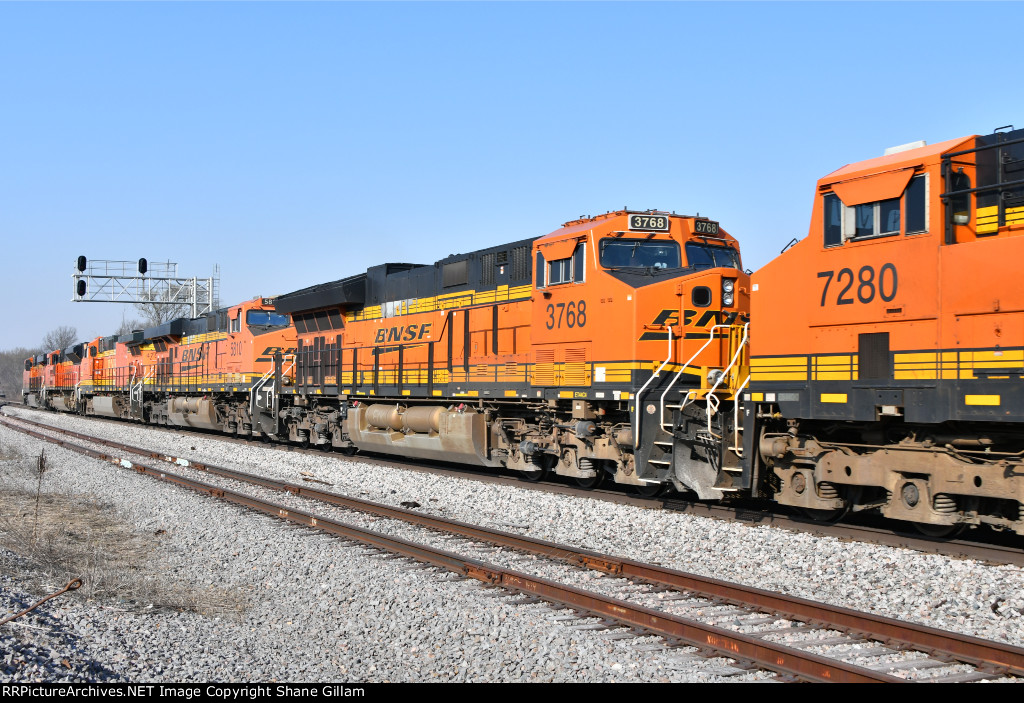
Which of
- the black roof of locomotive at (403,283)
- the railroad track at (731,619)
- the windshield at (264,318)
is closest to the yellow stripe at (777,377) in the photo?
the railroad track at (731,619)

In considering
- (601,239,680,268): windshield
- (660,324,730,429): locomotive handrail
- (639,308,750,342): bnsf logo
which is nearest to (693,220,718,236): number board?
(601,239,680,268): windshield

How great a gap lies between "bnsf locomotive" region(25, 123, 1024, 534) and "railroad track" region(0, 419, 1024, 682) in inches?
99.4

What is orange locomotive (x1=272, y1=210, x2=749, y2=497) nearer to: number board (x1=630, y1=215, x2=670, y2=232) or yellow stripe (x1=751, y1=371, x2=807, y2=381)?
number board (x1=630, y1=215, x2=670, y2=232)

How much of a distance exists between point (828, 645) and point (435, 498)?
7.91 m

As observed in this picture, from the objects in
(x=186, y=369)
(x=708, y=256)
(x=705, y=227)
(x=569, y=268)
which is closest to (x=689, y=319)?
(x=708, y=256)

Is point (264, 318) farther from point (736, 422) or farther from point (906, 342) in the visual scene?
point (906, 342)

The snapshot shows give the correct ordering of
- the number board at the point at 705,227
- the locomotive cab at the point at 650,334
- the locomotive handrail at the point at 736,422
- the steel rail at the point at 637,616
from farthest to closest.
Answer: the number board at the point at 705,227
the locomotive cab at the point at 650,334
the locomotive handrail at the point at 736,422
the steel rail at the point at 637,616

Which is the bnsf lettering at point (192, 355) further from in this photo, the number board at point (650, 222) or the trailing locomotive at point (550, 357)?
the number board at point (650, 222)

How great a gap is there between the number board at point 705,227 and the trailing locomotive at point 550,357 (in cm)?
2

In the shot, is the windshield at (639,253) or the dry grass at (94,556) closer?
the dry grass at (94,556)

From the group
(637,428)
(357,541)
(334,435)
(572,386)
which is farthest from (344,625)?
(334,435)

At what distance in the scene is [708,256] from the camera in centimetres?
1221

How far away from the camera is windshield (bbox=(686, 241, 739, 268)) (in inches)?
476

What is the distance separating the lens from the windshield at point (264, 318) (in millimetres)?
25672
